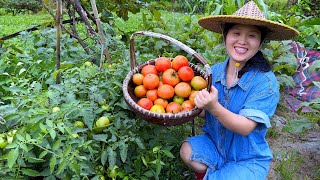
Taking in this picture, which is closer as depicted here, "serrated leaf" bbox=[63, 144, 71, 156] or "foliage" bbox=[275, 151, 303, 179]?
"serrated leaf" bbox=[63, 144, 71, 156]

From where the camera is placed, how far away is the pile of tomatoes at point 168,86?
68.1 inches

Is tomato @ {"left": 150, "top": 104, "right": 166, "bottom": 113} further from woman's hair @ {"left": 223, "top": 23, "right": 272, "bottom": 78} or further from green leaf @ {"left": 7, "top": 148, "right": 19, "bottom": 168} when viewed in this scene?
green leaf @ {"left": 7, "top": 148, "right": 19, "bottom": 168}

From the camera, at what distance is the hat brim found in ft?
5.74

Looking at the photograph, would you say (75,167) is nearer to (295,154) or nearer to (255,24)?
(255,24)

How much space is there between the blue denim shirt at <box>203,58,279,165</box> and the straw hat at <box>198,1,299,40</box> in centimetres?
23

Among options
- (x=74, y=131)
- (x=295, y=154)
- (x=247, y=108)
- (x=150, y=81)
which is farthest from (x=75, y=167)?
(x=295, y=154)

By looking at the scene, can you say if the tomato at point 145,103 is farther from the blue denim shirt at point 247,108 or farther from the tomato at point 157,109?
the blue denim shirt at point 247,108

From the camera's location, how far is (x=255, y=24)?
1787mm

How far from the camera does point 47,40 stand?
264 centimetres

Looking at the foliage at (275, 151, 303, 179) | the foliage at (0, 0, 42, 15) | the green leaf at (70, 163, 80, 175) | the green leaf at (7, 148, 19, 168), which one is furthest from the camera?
the foliage at (0, 0, 42, 15)

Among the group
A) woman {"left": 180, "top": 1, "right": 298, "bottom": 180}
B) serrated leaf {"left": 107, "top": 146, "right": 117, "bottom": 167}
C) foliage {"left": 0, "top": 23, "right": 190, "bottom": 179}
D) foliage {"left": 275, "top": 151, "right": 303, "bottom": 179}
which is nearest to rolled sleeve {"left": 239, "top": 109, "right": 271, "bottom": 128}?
woman {"left": 180, "top": 1, "right": 298, "bottom": 180}

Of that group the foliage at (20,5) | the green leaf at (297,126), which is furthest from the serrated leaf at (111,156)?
the foliage at (20,5)

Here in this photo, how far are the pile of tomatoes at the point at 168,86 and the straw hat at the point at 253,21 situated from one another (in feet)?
1.00

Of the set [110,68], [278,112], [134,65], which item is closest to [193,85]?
[134,65]
